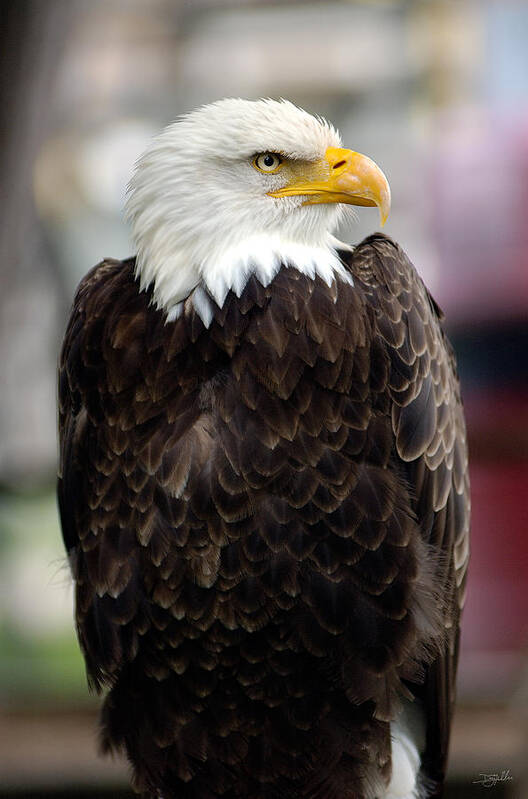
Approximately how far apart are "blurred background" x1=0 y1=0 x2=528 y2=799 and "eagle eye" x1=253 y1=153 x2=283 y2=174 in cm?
57

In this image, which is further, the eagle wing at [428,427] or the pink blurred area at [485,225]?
the pink blurred area at [485,225]

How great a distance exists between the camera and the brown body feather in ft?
8.97

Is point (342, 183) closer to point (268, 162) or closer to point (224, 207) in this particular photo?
point (268, 162)

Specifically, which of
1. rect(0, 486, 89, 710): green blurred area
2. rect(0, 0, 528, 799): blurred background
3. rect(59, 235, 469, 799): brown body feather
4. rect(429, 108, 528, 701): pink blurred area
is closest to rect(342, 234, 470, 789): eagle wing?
rect(59, 235, 469, 799): brown body feather

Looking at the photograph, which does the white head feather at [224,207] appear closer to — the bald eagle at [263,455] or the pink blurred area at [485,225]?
the bald eagle at [263,455]

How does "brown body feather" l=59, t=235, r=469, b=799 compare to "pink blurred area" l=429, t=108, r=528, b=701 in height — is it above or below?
below

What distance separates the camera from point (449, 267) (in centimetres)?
613

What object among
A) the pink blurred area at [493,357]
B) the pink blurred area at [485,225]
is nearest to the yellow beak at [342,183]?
the pink blurred area at [493,357]

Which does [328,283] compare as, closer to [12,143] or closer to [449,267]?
[12,143]

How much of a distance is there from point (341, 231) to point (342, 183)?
353 centimetres

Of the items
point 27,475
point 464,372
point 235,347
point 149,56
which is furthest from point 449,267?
point 235,347

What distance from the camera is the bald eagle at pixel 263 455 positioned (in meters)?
2.74

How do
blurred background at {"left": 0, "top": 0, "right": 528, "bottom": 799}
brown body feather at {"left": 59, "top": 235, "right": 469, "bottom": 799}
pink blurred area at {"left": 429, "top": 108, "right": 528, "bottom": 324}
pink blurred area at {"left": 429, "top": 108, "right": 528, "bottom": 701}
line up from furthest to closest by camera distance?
pink blurred area at {"left": 429, "top": 108, "right": 528, "bottom": 324}, pink blurred area at {"left": 429, "top": 108, "right": 528, "bottom": 701}, blurred background at {"left": 0, "top": 0, "right": 528, "bottom": 799}, brown body feather at {"left": 59, "top": 235, "right": 469, "bottom": 799}

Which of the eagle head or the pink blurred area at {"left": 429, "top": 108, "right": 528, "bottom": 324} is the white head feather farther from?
the pink blurred area at {"left": 429, "top": 108, "right": 528, "bottom": 324}
